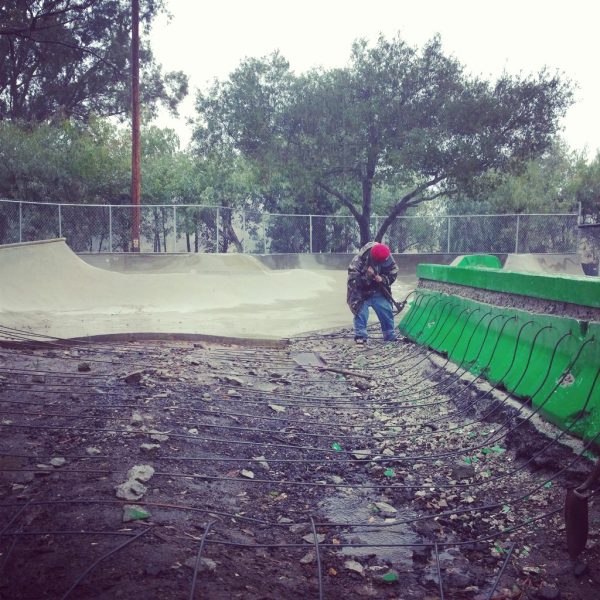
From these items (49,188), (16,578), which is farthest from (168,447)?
(49,188)

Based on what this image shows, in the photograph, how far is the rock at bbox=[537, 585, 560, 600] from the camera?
2412 millimetres

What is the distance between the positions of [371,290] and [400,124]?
14511 millimetres

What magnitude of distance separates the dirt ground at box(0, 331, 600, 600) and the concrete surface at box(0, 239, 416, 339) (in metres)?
3.77

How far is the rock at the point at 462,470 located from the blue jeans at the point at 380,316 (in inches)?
185

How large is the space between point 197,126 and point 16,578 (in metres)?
25.5

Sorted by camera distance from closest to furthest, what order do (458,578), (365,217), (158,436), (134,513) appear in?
(458,578), (134,513), (158,436), (365,217)

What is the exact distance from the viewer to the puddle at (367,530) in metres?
2.88

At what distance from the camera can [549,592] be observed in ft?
8.00

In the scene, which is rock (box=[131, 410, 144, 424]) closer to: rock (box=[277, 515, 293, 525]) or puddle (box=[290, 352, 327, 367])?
rock (box=[277, 515, 293, 525])

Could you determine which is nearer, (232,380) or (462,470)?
(462,470)

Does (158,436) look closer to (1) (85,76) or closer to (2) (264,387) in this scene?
(2) (264,387)

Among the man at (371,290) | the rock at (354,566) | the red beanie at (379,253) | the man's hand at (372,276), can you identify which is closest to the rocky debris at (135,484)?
the rock at (354,566)

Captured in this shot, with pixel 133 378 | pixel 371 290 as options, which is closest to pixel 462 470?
pixel 133 378

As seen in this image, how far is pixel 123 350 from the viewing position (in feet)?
24.0
